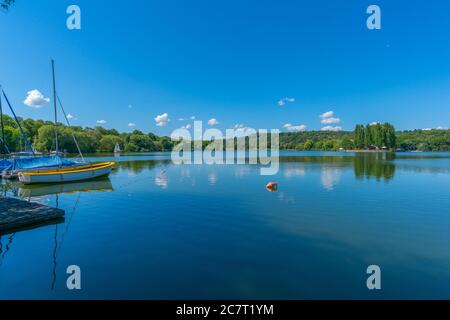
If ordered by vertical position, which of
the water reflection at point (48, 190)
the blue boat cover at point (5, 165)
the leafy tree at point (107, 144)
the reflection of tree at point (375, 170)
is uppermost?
the leafy tree at point (107, 144)

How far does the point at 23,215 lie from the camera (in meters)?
12.0

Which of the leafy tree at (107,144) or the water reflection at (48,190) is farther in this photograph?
the leafy tree at (107,144)

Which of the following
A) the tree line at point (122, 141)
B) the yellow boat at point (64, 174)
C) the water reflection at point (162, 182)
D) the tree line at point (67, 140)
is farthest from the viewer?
the tree line at point (122, 141)

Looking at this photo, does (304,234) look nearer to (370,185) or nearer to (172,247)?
(172,247)

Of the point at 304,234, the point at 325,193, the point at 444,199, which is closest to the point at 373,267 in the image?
the point at 304,234

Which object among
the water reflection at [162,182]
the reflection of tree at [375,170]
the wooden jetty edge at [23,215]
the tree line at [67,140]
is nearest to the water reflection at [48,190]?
the water reflection at [162,182]

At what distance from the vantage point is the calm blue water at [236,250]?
6.71 meters

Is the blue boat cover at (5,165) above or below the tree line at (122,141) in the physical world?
below

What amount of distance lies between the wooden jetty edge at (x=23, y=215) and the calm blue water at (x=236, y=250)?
724mm

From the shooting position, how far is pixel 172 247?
31.1ft

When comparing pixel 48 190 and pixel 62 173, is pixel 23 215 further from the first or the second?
pixel 62 173

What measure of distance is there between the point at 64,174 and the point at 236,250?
2565 cm

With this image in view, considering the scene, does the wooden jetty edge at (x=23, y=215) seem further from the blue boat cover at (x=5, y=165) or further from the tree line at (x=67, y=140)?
the tree line at (x=67, y=140)

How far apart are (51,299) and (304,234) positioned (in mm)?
9213
